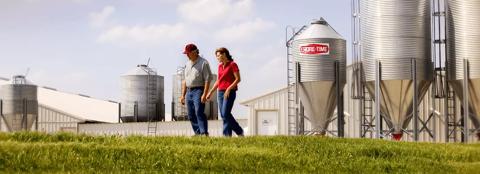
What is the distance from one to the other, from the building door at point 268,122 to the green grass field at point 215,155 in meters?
17.1

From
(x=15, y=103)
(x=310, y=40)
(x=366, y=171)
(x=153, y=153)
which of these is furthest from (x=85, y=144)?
(x=15, y=103)

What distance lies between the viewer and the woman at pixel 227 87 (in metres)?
13.9

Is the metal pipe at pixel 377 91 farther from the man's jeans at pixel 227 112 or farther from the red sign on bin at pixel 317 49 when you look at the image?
the man's jeans at pixel 227 112

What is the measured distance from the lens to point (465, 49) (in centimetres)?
2388

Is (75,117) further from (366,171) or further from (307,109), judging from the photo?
(366,171)

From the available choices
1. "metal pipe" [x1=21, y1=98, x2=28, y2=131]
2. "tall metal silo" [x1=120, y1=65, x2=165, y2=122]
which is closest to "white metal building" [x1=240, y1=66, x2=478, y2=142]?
"tall metal silo" [x1=120, y1=65, x2=165, y2=122]

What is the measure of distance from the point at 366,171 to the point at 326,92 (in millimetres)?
14169

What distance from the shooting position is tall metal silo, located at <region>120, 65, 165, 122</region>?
39656 mm

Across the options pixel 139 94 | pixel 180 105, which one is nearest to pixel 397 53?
pixel 180 105

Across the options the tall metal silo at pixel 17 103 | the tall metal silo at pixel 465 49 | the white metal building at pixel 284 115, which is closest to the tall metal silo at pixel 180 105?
the white metal building at pixel 284 115

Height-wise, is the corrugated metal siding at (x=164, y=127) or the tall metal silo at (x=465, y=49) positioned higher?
the tall metal silo at (x=465, y=49)

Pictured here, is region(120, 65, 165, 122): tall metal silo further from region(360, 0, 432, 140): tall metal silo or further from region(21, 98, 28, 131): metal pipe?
region(360, 0, 432, 140): tall metal silo

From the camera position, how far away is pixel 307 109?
24953 millimetres

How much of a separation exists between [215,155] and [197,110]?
4374 millimetres
